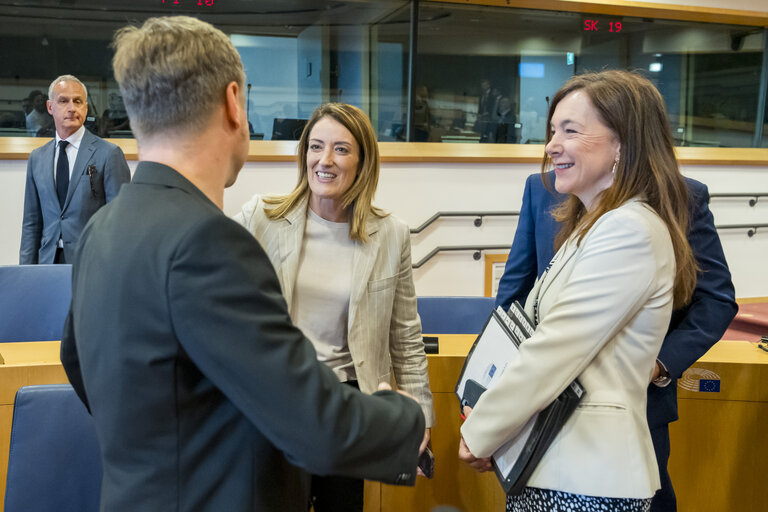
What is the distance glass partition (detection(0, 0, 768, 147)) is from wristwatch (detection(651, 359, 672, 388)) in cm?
462

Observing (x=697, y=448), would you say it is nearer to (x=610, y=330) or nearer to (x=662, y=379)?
(x=662, y=379)

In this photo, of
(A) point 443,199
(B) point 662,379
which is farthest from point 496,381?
(A) point 443,199

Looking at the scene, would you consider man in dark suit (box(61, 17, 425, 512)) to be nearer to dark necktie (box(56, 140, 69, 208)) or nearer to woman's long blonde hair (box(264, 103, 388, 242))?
woman's long blonde hair (box(264, 103, 388, 242))

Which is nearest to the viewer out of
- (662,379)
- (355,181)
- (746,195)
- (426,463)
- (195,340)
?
(195,340)

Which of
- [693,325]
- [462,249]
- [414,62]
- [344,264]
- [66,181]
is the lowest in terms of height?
[462,249]

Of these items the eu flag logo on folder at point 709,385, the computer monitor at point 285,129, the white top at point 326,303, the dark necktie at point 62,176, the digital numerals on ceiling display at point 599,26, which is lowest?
the eu flag logo on folder at point 709,385

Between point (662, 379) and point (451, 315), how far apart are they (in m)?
1.46

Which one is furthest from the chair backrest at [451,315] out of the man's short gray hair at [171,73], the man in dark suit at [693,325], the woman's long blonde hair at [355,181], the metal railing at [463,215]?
the metal railing at [463,215]

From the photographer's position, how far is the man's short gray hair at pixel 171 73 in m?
0.98

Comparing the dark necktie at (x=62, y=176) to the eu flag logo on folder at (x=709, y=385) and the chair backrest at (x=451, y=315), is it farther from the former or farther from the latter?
the eu flag logo on folder at (x=709, y=385)

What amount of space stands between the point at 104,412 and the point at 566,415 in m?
0.88

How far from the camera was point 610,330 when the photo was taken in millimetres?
1350

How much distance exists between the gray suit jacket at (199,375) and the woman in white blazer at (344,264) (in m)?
0.89

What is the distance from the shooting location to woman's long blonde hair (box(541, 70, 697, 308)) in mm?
1467
